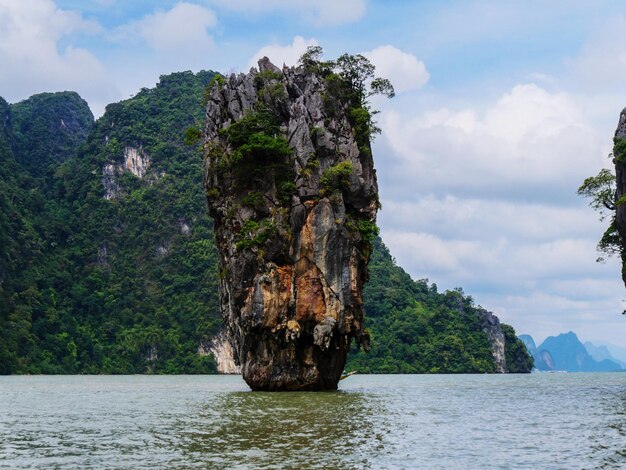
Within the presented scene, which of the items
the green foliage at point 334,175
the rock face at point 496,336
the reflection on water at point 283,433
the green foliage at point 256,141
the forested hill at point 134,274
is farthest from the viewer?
the rock face at point 496,336

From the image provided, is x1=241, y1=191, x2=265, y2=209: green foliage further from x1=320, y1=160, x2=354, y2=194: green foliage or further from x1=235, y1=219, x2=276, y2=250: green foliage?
x1=320, y1=160, x2=354, y2=194: green foliage

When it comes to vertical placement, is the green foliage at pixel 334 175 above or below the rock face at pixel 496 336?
above

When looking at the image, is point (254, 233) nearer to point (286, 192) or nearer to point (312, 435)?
point (286, 192)

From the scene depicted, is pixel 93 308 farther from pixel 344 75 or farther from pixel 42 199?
pixel 344 75

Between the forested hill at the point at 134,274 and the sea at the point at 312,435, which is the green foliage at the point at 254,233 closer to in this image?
the sea at the point at 312,435

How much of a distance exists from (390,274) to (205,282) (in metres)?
34.5

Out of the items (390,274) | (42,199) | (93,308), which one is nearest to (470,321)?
(390,274)

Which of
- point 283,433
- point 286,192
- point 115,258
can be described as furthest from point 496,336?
point 283,433

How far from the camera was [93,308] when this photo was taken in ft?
389

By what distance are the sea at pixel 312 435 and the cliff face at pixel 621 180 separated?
49.1ft

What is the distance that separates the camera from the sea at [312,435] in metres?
17.2

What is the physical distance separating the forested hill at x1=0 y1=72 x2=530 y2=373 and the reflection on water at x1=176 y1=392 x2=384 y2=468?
73591 mm

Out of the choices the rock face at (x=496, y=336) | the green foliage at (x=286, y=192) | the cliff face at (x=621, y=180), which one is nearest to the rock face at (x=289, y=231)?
the green foliage at (x=286, y=192)

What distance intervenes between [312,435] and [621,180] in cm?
3257
